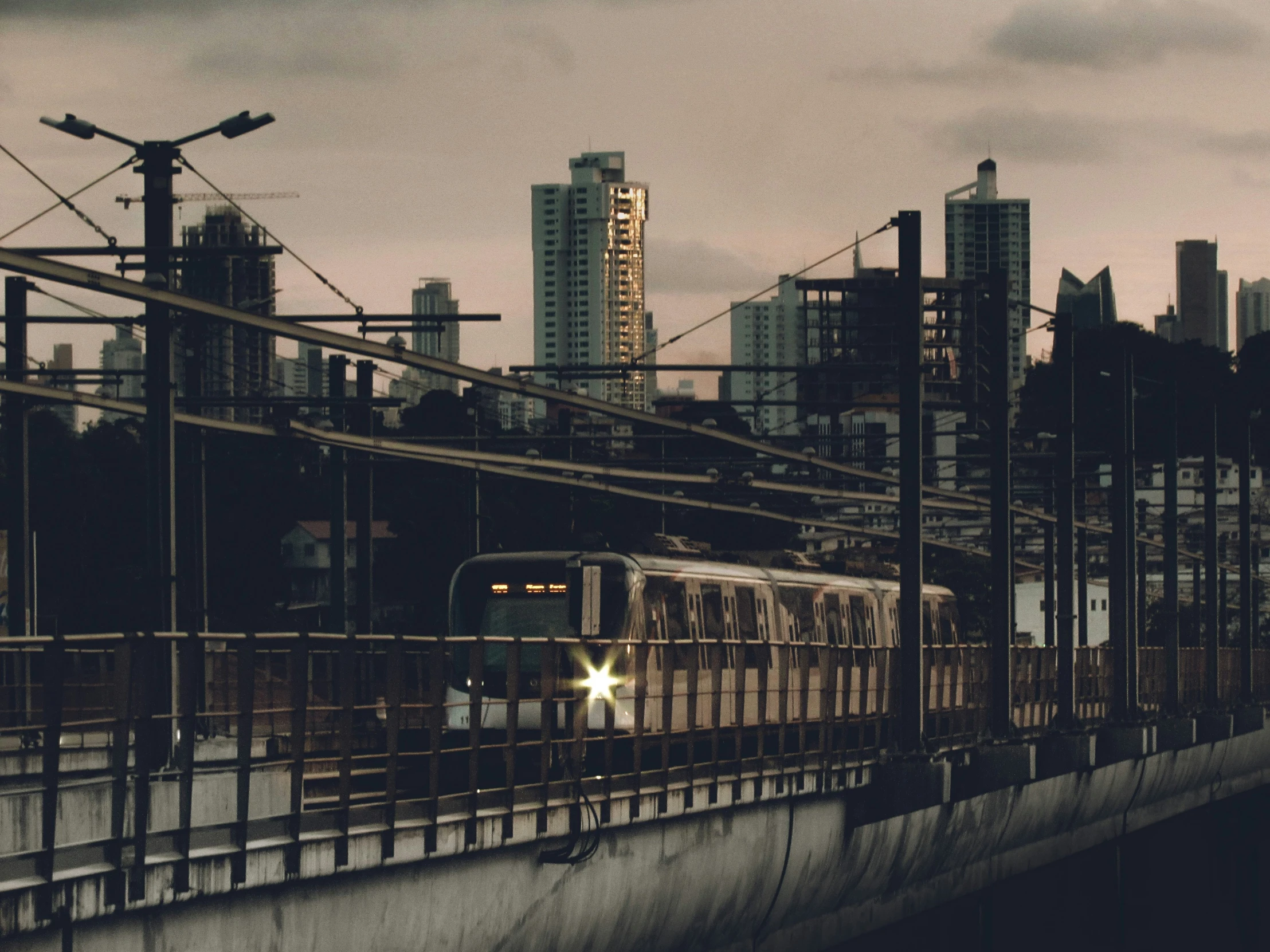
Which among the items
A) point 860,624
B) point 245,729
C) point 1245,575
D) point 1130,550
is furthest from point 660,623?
point 1245,575

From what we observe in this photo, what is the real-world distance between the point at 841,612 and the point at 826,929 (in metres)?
15.7

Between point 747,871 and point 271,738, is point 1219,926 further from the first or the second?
point 271,738

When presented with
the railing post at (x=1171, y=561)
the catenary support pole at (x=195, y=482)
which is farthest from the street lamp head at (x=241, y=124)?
the railing post at (x=1171, y=561)

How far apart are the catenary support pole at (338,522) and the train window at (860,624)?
847 centimetres

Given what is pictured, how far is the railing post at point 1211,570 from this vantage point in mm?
46125

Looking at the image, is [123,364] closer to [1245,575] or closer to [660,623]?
[1245,575]

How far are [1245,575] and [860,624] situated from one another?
1683 cm

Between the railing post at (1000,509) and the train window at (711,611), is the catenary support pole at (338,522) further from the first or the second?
the railing post at (1000,509)

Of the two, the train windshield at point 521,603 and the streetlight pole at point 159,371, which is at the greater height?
the streetlight pole at point 159,371

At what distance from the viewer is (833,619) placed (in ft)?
119

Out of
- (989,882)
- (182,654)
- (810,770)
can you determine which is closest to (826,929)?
(810,770)

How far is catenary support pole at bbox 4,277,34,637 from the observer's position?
2542cm

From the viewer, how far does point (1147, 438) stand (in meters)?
93.4

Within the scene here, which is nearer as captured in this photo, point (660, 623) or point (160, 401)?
point (160, 401)
